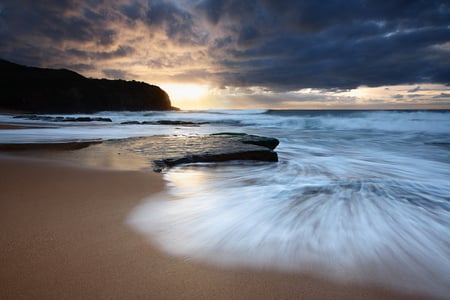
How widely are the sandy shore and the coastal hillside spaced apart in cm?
4774

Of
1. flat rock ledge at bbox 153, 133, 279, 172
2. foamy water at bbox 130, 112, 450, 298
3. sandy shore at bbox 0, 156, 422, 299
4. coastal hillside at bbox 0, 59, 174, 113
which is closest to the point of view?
sandy shore at bbox 0, 156, 422, 299

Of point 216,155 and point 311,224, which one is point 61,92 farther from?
point 311,224

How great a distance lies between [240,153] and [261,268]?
10.8 ft

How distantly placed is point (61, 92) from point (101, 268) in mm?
60906

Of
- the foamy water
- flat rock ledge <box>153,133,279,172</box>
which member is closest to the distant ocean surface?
the foamy water

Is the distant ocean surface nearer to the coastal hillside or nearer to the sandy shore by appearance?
the sandy shore

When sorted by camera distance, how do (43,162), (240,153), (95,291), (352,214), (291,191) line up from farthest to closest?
(240,153), (43,162), (291,191), (352,214), (95,291)

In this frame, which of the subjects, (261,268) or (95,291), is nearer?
(95,291)

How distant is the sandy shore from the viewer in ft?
4.09

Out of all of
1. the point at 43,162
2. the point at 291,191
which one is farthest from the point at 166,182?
the point at 43,162

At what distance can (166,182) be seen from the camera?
3.16 metres

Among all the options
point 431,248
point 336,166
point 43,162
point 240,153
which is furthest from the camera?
point 336,166

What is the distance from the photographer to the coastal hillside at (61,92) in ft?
157

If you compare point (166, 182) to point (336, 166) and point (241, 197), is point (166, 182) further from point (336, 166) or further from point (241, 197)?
point (336, 166)
